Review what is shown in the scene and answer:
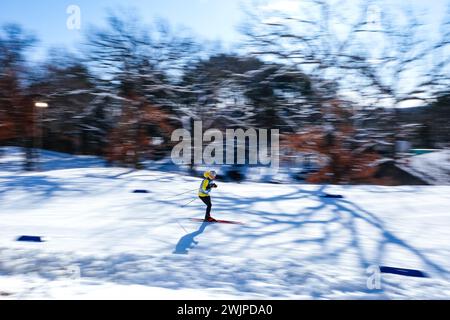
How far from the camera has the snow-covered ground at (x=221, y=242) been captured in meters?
4.06

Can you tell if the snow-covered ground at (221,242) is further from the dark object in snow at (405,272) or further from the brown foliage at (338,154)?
the brown foliage at (338,154)

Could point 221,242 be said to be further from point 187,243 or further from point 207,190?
point 207,190

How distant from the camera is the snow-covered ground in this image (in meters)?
4.06

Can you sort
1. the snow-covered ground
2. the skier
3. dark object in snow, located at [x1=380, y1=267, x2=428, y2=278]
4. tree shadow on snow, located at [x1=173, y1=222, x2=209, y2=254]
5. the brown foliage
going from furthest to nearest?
the brown foliage < the skier < tree shadow on snow, located at [x1=173, y1=222, x2=209, y2=254] < dark object in snow, located at [x1=380, y1=267, x2=428, y2=278] < the snow-covered ground

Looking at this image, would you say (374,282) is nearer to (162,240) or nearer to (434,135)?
(162,240)

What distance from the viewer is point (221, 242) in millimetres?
5691

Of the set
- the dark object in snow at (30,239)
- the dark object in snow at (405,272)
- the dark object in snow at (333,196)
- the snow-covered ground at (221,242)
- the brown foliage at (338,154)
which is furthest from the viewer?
the brown foliage at (338,154)

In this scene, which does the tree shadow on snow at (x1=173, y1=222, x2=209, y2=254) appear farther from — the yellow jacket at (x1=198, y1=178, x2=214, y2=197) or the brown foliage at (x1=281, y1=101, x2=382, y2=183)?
the brown foliage at (x1=281, y1=101, x2=382, y2=183)

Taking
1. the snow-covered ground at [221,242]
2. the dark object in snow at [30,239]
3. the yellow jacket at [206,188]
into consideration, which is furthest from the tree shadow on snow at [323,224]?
the dark object in snow at [30,239]

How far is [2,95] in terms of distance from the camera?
13.9 m

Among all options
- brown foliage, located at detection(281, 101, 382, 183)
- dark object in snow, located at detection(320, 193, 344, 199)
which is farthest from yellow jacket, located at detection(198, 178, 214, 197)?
brown foliage, located at detection(281, 101, 382, 183)

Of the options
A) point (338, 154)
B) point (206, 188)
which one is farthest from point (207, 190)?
point (338, 154)

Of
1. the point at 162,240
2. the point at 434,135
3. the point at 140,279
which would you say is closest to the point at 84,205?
the point at 162,240

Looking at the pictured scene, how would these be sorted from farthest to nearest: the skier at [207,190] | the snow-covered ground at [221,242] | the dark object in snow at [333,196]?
the dark object in snow at [333,196], the skier at [207,190], the snow-covered ground at [221,242]
